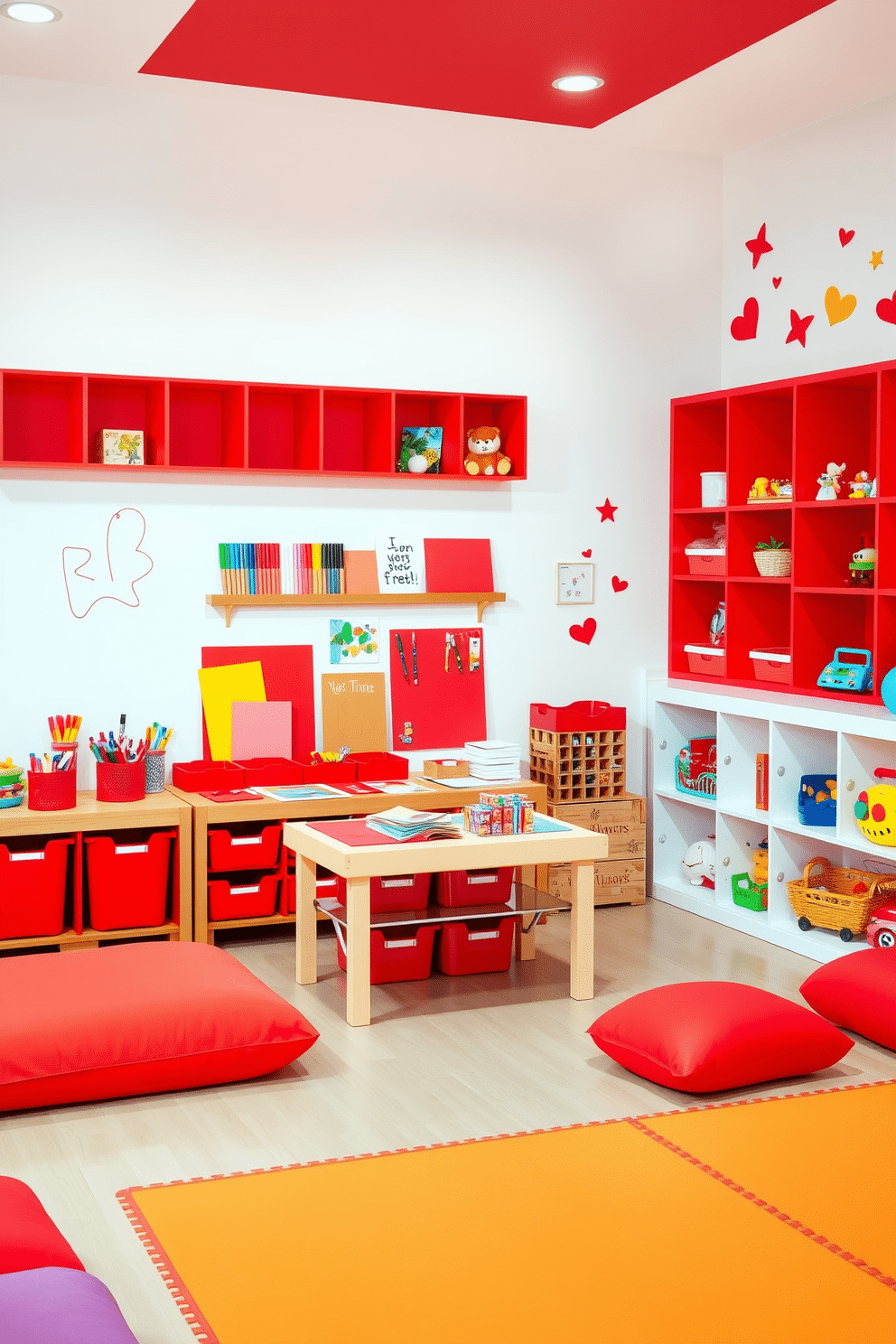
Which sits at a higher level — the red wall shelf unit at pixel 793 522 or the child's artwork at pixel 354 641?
the red wall shelf unit at pixel 793 522

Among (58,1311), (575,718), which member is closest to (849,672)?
(575,718)

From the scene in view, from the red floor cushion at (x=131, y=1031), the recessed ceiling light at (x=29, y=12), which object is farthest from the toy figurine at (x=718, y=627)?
the recessed ceiling light at (x=29, y=12)

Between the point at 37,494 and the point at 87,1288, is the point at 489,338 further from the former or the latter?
the point at 87,1288

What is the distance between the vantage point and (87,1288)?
2.33 meters

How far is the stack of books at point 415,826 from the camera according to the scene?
4.42m

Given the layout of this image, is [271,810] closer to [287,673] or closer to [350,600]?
[287,673]

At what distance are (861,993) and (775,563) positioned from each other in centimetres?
205

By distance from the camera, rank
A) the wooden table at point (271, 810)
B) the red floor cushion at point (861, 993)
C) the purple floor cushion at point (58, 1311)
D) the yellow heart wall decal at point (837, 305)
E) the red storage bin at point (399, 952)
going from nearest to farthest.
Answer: the purple floor cushion at point (58, 1311) → the red floor cushion at point (861, 993) → the red storage bin at point (399, 952) → the wooden table at point (271, 810) → the yellow heart wall decal at point (837, 305)

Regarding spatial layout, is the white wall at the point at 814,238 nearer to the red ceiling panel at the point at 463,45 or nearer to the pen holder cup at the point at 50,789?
the red ceiling panel at the point at 463,45

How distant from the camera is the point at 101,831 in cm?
489

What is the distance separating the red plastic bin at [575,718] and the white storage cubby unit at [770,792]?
28cm

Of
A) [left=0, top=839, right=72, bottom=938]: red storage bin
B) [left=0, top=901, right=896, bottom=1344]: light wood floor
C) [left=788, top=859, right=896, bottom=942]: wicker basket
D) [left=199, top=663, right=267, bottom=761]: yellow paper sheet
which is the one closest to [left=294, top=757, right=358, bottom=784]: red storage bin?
[left=199, top=663, right=267, bottom=761]: yellow paper sheet

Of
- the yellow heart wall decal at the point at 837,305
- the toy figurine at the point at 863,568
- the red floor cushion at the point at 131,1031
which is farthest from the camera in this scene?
the yellow heart wall decal at the point at 837,305

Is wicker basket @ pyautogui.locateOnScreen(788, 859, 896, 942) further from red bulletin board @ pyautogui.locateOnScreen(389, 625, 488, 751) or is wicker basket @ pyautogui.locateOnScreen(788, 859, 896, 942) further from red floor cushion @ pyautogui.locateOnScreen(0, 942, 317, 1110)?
red floor cushion @ pyautogui.locateOnScreen(0, 942, 317, 1110)
